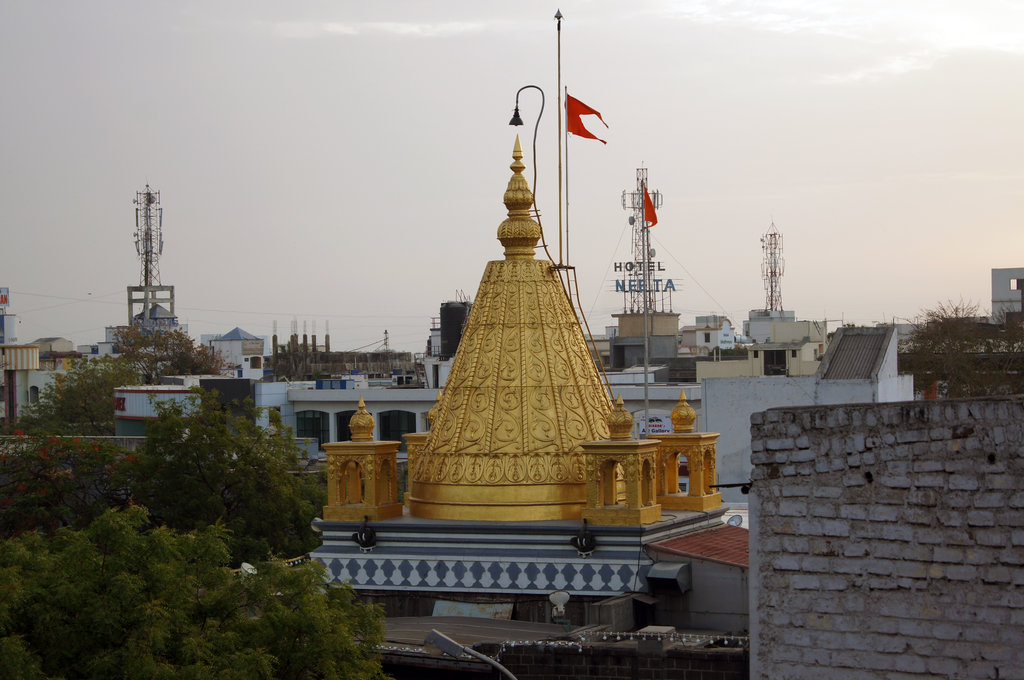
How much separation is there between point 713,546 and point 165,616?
28.1 ft

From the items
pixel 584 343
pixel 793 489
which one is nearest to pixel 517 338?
pixel 584 343

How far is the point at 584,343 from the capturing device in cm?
2425

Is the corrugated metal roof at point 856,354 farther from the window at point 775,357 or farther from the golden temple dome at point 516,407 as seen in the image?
the window at point 775,357

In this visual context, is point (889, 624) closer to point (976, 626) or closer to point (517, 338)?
point (976, 626)

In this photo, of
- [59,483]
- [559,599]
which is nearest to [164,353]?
[59,483]

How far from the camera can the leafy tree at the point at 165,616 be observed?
1681cm

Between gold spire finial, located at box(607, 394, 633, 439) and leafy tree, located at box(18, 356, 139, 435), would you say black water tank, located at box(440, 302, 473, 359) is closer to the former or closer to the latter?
leafy tree, located at box(18, 356, 139, 435)

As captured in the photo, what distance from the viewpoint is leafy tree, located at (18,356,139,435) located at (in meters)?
64.8

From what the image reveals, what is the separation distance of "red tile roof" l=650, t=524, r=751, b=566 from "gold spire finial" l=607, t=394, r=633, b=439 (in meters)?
1.66

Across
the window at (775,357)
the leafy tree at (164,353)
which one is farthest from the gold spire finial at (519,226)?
the leafy tree at (164,353)

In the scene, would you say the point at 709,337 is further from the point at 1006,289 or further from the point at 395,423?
the point at 395,423

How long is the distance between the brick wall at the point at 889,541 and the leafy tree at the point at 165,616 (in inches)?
264

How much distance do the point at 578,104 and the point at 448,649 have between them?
12130mm

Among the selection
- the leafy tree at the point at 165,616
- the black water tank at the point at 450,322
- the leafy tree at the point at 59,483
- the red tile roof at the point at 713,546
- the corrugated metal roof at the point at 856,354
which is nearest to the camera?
the leafy tree at the point at 165,616
